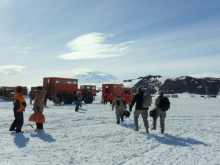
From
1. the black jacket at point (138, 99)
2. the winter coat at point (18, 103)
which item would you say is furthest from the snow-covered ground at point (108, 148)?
the black jacket at point (138, 99)

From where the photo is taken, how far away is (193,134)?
9.02 m

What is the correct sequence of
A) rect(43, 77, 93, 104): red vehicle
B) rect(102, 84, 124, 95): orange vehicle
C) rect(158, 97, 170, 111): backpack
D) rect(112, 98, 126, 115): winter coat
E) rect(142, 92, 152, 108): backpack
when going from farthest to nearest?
rect(102, 84, 124, 95): orange vehicle, rect(43, 77, 93, 104): red vehicle, rect(112, 98, 126, 115): winter coat, rect(158, 97, 170, 111): backpack, rect(142, 92, 152, 108): backpack

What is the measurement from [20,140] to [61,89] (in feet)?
70.7

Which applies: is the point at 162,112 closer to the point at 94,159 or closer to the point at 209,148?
the point at 209,148

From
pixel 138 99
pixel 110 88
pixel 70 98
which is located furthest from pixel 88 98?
pixel 138 99

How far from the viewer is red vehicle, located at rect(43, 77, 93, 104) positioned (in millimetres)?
27578

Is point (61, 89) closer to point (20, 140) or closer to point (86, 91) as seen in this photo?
point (86, 91)

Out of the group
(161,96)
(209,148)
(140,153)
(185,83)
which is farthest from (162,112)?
(185,83)

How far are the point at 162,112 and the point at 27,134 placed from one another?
5.19 metres

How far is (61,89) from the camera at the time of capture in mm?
28516

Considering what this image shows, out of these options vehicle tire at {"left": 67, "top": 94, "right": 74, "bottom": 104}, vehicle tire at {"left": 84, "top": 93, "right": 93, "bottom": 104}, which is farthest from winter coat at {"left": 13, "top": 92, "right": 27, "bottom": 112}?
vehicle tire at {"left": 84, "top": 93, "right": 93, "bottom": 104}

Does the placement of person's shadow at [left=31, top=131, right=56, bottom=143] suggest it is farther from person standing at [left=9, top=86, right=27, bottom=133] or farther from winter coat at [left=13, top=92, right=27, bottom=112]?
winter coat at [left=13, top=92, right=27, bottom=112]

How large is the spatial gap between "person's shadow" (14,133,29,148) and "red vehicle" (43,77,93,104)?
18.6m

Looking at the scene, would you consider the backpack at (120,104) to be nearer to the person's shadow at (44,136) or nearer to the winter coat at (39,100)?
the winter coat at (39,100)
